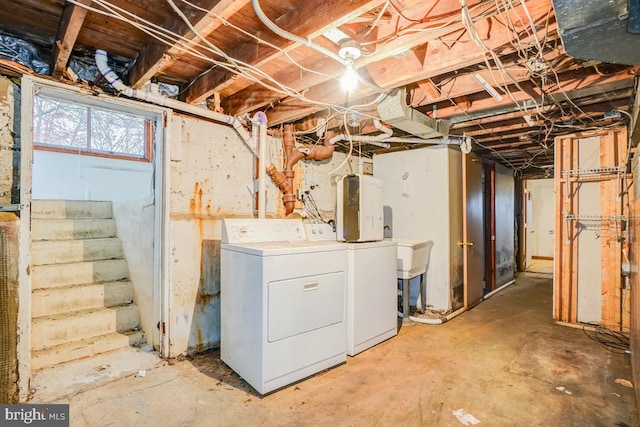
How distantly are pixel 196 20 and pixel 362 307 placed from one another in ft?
7.75

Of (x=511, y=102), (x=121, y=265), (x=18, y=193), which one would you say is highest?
(x=511, y=102)

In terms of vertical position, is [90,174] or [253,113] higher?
[253,113]

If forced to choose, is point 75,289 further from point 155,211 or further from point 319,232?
point 319,232

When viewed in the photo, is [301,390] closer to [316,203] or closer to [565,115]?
[316,203]

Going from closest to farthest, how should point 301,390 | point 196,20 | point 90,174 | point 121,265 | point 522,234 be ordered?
point 196,20
point 301,390
point 121,265
point 90,174
point 522,234

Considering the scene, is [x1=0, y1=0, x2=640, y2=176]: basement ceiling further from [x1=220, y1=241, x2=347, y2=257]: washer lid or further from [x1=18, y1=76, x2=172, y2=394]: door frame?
[x1=220, y1=241, x2=347, y2=257]: washer lid

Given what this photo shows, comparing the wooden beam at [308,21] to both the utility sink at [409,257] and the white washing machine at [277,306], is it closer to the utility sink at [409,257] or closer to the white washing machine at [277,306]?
the white washing machine at [277,306]

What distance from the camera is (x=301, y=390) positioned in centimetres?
216

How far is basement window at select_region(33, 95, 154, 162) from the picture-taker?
4660 millimetres

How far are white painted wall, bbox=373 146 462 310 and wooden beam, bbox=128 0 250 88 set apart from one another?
2.84 metres

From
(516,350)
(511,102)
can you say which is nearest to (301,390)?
(516,350)

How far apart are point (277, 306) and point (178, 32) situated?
1.75 m

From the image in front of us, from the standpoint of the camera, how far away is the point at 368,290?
2818 mm

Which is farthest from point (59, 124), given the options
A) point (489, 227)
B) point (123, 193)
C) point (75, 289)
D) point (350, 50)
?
point (489, 227)
